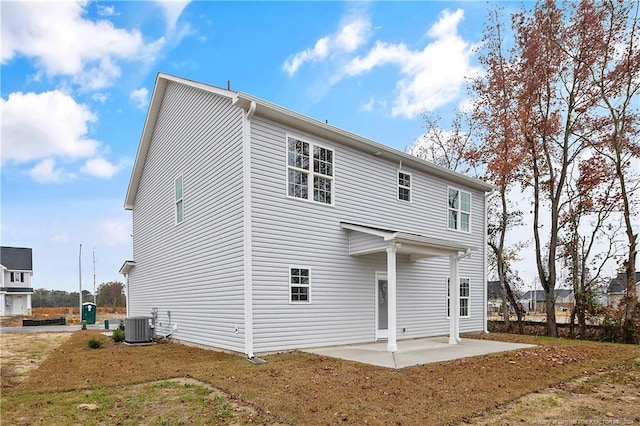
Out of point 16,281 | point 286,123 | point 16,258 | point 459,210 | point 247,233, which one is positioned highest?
point 286,123

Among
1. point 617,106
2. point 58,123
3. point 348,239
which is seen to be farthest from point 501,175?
point 58,123

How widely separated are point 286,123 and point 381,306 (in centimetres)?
565

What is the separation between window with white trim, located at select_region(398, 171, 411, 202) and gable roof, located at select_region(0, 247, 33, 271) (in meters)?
39.0

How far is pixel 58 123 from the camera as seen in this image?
1446cm

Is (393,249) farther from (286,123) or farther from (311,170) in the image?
(286,123)

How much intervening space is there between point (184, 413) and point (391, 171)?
924cm

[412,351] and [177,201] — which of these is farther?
[177,201]

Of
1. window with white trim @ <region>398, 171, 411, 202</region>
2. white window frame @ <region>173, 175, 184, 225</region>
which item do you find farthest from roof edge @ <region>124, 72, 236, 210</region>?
window with white trim @ <region>398, 171, 411, 202</region>

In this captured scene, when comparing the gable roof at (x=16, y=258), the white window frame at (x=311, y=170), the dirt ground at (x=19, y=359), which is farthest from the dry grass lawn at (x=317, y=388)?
the gable roof at (x=16, y=258)

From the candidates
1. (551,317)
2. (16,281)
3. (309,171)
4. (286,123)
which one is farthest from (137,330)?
(16,281)

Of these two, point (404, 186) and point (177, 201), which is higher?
point (404, 186)

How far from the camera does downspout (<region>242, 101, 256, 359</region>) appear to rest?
891 cm

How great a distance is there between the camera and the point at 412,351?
9984mm

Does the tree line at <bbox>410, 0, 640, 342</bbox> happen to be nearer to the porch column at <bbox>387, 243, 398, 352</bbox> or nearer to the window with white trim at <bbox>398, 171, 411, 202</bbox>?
the window with white trim at <bbox>398, 171, 411, 202</bbox>
